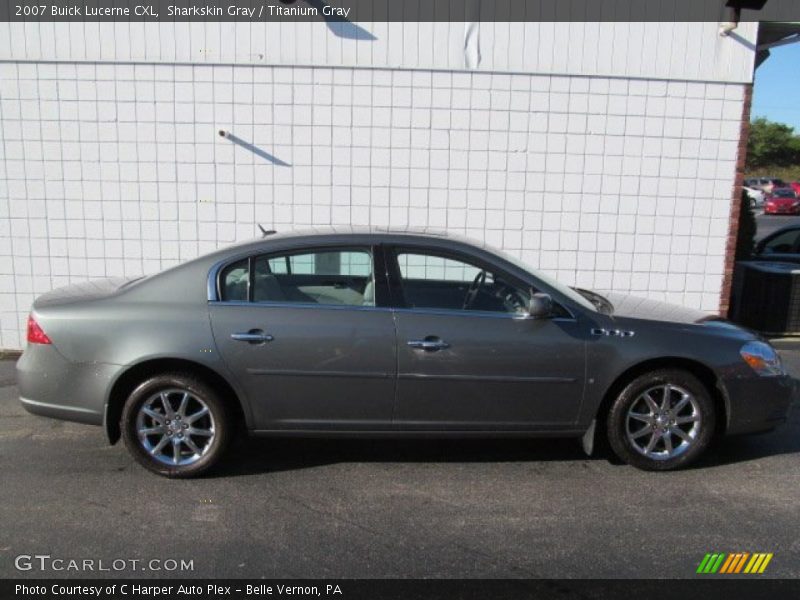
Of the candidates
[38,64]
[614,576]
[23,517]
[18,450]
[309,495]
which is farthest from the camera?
[38,64]

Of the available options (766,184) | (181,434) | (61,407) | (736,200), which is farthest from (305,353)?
(766,184)

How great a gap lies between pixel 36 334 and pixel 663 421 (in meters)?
3.90

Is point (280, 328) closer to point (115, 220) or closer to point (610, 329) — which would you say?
point (610, 329)

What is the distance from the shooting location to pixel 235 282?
429cm

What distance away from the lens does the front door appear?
418 cm

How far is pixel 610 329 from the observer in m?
4.30

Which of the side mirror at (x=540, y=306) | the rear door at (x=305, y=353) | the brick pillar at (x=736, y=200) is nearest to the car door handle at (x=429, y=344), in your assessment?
the rear door at (x=305, y=353)

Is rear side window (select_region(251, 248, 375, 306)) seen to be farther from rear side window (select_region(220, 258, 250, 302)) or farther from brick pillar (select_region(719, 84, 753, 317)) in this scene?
brick pillar (select_region(719, 84, 753, 317))

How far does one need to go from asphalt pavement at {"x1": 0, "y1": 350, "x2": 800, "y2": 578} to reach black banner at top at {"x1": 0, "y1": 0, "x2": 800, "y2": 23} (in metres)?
4.35

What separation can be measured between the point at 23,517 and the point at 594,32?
6586 millimetres

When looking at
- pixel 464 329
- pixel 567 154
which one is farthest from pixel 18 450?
pixel 567 154

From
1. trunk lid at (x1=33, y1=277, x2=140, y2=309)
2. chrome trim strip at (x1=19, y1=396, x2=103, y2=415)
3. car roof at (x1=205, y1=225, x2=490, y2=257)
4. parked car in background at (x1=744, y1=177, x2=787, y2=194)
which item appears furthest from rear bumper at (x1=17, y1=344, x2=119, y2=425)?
parked car in background at (x1=744, y1=177, x2=787, y2=194)

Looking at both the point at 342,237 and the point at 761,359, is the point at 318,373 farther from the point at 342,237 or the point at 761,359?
the point at 761,359

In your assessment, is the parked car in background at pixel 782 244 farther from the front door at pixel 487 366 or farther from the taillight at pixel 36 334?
the taillight at pixel 36 334
